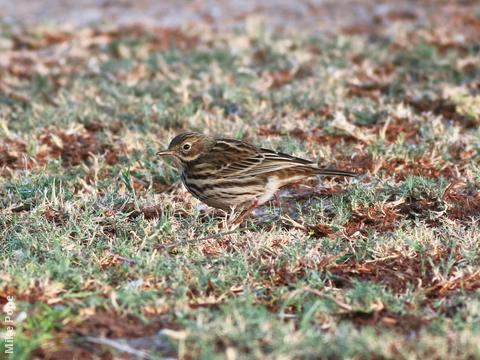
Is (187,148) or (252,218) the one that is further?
(187,148)

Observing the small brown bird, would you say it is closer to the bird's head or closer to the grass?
the bird's head

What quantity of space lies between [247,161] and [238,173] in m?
0.17

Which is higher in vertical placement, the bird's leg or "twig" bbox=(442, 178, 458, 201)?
"twig" bbox=(442, 178, 458, 201)

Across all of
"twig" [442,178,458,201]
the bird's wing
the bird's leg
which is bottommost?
the bird's leg

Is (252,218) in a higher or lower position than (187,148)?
lower

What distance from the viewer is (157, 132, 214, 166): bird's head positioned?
23.3ft

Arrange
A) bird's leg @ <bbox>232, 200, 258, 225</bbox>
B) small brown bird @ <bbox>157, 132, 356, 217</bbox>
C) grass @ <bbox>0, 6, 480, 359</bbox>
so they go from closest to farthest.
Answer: grass @ <bbox>0, 6, 480, 359</bbox> → bird's leg @ <bbox>232, 200, 258, 225</bbox> → small brown bird @ <bbox>157, 132, 356, 217</bbox>

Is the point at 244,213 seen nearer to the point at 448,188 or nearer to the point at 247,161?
the point at 247,161

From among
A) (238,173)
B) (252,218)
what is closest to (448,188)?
(252,218)

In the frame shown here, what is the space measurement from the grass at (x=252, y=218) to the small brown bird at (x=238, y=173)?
0.22m

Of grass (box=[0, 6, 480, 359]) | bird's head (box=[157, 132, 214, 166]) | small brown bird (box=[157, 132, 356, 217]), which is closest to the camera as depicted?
grass (box=[0, 6, 480, 359])

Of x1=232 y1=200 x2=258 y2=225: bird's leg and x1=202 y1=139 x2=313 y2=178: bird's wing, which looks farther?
x1=202 y1=139 x2=313 y2=178: bird's wing

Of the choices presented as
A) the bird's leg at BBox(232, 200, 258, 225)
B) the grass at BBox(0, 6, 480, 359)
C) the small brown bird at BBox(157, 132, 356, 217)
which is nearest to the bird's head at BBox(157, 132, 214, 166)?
the small brown bird at BBox(157, 132, 356, 217)

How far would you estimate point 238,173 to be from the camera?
689cm
